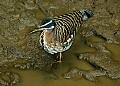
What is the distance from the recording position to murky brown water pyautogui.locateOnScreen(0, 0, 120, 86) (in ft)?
20.0

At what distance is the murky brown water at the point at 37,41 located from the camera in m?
6.09

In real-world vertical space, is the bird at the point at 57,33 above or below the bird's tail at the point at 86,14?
below

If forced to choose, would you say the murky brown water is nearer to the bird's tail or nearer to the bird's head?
the bird's tail

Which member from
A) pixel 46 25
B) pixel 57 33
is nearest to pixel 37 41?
pixel 57 33

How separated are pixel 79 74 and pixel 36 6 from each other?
92.5 inches

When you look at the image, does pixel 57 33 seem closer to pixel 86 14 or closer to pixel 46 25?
pixel 46 25

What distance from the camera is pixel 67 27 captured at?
623cm

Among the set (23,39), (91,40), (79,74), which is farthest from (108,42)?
(23,39)

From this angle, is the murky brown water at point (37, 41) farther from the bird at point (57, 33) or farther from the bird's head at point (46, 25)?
the bird's head at point (46, 25)

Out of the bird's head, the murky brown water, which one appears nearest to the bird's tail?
the murky brown water

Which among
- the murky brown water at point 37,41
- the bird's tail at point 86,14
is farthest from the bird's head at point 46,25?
the bird's tail at point 86,14

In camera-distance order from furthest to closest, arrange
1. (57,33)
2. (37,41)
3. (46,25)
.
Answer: (37,41)
(57,33)
(46,25)

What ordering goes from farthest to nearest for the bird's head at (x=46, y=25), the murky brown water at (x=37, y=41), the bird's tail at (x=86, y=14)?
the bird's tail at (x=86, y=14), the murky brown water at (x=37, y=41), the bird's head at (x=46, y=25)

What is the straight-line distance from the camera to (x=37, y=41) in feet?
22.4
